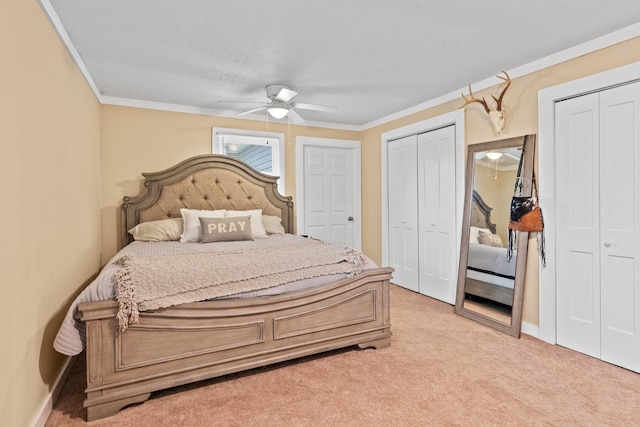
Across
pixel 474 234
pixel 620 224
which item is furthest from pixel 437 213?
pixel 620 224

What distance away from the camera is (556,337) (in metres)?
2.74

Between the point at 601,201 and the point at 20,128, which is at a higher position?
the point at 20,128

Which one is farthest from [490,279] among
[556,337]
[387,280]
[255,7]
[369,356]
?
[255,7]

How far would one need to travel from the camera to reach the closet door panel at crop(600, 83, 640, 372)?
2283 mm

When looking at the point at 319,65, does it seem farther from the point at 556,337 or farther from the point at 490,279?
the point at 556,337

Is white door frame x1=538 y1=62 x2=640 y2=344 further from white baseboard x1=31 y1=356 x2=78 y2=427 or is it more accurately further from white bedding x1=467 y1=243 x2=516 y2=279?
white baseboard x1=31 y1=356 x2=78 y2=427

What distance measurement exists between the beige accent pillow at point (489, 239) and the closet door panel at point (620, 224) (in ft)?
2.64

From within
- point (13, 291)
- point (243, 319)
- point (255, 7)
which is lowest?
point (243, 319)

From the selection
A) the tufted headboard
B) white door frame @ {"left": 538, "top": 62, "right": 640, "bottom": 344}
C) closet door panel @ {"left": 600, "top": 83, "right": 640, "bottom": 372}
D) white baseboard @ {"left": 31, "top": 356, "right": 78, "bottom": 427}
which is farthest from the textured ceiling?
white baseboard @ {"left": 31, "top": 356, "right": 78, "bottom": 427}

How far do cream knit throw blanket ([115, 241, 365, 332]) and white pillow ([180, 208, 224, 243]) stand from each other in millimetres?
1050

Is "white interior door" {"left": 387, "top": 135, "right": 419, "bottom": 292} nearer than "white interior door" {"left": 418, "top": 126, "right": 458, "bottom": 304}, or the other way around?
"white interior door" {"left": 418, "top": 126, "right": 458, "bottom": 304}

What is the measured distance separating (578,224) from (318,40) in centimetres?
240

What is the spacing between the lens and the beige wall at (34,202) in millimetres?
1420

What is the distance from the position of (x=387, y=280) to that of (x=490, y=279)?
4.03ft
